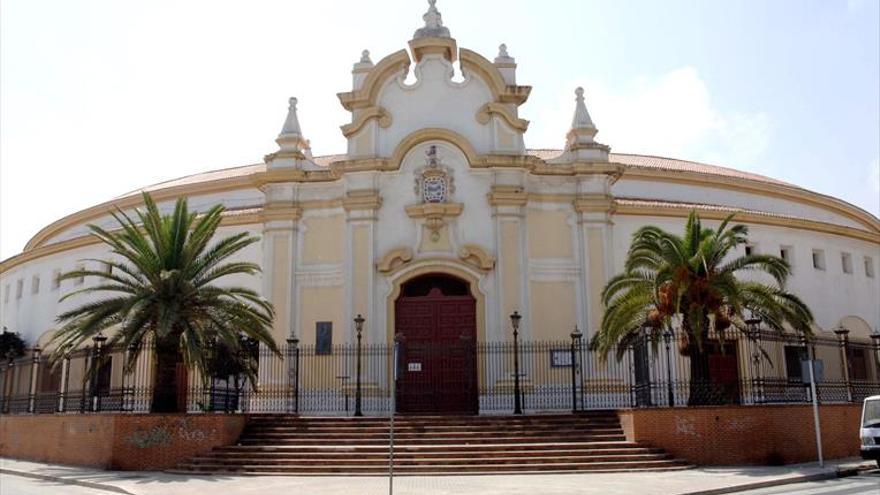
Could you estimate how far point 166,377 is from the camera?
945 inches

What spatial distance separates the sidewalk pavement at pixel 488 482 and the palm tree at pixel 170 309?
3.58m

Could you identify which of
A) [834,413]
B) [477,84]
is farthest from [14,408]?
[834,413]

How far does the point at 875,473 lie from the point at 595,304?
11068 mm

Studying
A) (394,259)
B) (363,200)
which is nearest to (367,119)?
(363,200)

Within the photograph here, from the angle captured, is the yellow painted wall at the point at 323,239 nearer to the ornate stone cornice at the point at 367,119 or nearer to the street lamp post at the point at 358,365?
the street lamp post at the point at 358,365

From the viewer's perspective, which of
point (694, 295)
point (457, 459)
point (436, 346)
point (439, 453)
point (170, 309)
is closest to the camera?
point (457, 459)

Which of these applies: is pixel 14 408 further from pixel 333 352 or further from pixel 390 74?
pixel 390 74

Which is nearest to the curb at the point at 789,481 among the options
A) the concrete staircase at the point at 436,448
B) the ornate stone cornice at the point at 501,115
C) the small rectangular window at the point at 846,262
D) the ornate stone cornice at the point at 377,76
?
the concrete staircase at the point at 436,448

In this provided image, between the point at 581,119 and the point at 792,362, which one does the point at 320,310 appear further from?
the point at 792,362

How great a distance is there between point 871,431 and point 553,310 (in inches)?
441

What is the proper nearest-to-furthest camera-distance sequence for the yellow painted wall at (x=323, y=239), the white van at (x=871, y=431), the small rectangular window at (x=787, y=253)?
the white van at (x=871, y=431), the yellow painted wall at (x=323, y=239), the small rectangular window at (x=787, y=253)

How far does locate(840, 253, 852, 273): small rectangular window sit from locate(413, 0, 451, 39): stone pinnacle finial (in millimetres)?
19804

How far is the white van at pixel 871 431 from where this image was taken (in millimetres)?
20344

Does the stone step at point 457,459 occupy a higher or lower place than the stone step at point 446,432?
lower
